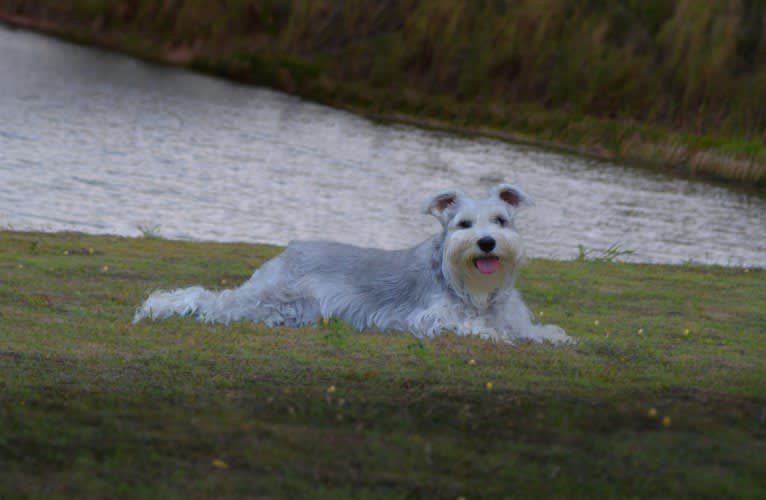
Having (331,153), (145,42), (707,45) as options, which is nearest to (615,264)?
(331,153)

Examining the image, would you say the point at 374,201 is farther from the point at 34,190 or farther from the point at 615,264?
the point at 615,264

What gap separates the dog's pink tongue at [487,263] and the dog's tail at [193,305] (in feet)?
7.59

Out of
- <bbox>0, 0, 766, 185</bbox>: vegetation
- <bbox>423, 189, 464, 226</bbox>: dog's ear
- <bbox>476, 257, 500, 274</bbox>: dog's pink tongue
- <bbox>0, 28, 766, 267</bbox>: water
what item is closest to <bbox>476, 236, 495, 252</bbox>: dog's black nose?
<bbox>476, 257, 500, 274</bbox>: dog's pink tongue

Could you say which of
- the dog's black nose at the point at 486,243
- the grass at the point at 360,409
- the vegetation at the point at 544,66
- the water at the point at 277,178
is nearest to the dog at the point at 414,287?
the dog's black nose at the point at 486,243

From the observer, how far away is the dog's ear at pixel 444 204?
1148 centimetres

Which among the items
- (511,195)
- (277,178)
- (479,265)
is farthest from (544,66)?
(479,265)

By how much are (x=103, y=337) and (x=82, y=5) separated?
125 feet

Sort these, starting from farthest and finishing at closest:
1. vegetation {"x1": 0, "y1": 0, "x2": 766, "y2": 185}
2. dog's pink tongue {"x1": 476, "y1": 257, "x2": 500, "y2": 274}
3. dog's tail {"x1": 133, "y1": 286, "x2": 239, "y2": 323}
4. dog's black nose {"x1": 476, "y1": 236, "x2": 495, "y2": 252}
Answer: vegetation {"x1": 0, "y1": 0, "x2": 766, "y2": 185} → dog's tail {"x1": 133, "y1": 286, "x2": 239, "y2": 323} → dog's pink tongue {"x1": 476, "y1": 257, "x2": 500, "y2": 274} → dog's black nose {"x1": 476, "y1": 236, "x2": 495, "y2": 252}

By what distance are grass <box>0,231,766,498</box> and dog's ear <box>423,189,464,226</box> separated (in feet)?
3.23

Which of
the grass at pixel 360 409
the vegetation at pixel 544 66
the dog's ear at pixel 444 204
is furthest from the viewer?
the vegetation at pixel 544 66

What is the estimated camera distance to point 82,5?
47188 mm

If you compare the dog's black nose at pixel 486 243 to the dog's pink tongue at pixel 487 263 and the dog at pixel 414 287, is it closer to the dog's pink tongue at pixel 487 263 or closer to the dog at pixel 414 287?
the dog at pixel 414 287

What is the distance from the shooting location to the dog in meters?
11.2

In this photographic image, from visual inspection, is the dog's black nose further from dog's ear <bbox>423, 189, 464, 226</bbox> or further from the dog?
dog's ear <bbox>423, 189, 464, 226</bbox>
